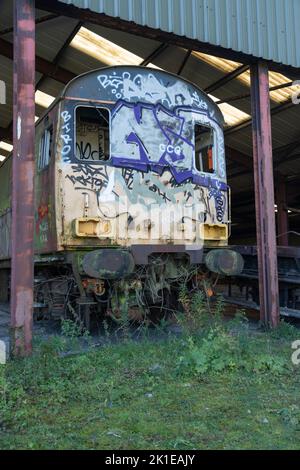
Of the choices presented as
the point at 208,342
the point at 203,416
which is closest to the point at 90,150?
the point at 208,342

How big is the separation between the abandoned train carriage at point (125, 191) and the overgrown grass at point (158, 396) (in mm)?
1173

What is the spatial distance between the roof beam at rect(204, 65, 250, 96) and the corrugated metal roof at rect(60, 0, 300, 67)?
2.04m

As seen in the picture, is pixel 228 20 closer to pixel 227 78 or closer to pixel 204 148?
pixel 204 148

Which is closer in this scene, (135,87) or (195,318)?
(195,318)

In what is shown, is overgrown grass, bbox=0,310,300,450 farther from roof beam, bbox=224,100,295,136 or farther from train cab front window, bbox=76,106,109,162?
roof beam, bbox=224,100,295,136

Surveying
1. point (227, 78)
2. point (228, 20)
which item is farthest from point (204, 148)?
point (227, 78)

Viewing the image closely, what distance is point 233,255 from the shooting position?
728 cm

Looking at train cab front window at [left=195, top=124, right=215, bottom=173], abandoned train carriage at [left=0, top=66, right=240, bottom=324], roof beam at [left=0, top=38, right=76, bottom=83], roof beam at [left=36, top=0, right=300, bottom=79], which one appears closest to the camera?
roof beam at [left=36, top=0, right=300, bottom=79]

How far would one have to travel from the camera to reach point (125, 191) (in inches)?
274

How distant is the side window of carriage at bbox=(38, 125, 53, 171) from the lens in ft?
23.4

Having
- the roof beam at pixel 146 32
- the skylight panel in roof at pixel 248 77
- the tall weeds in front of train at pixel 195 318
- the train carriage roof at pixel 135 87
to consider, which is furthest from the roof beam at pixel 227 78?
the tall weeds in front of train at pixel 195 318

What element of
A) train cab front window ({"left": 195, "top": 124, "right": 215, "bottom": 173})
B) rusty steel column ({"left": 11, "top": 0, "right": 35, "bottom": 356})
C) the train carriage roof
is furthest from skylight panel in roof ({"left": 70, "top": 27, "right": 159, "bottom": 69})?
rusty steel column ({"left": 11, "top": 0, "right": 35, "bottom": 356})

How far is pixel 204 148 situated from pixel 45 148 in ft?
8.63

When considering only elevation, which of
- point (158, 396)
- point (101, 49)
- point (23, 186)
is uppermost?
point (101, 49)
